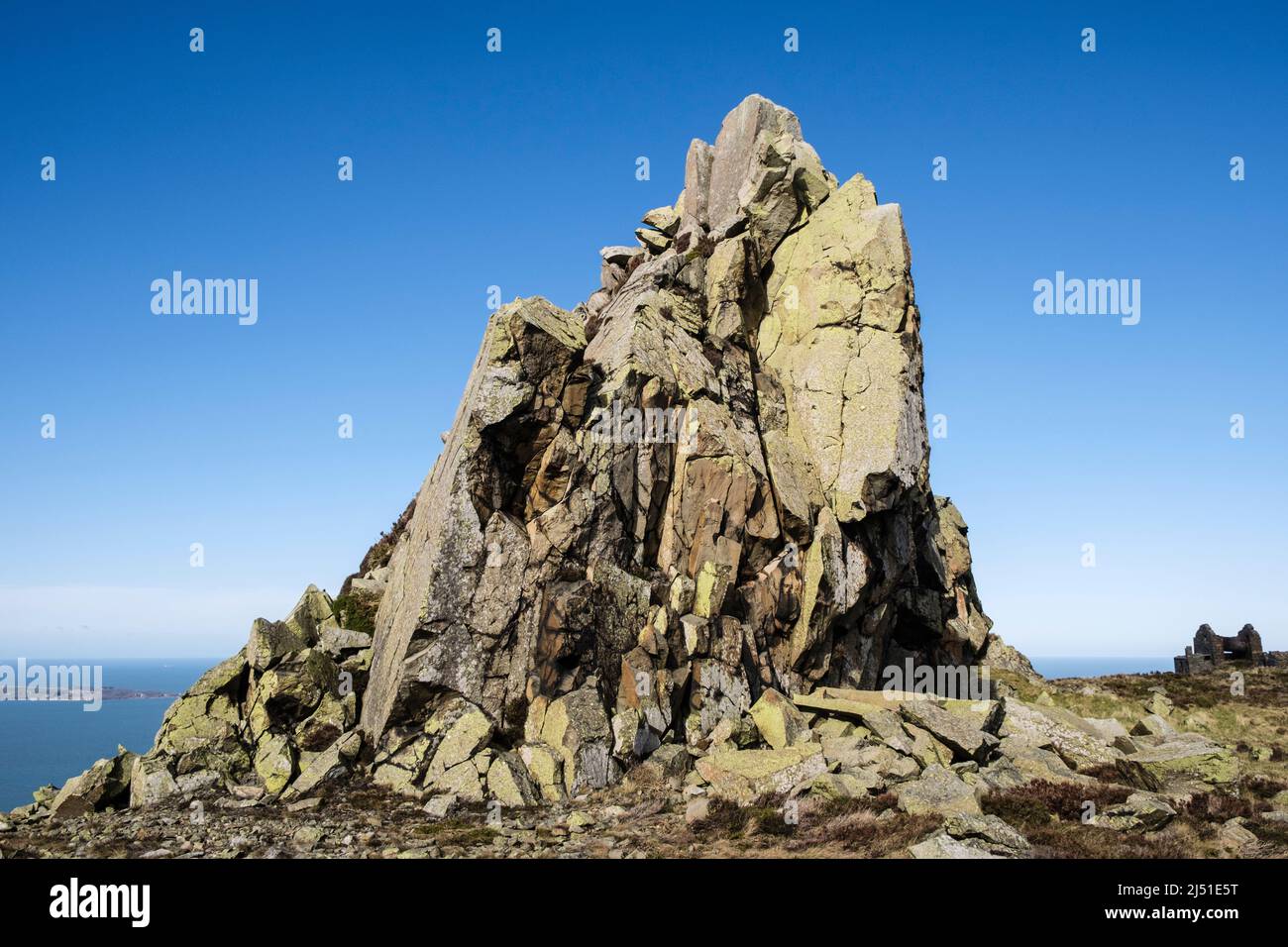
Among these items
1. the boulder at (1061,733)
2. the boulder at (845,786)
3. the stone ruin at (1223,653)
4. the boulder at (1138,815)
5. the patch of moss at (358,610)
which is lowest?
the stone ruin at (1223,653)

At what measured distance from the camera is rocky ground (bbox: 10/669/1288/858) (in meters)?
19.5

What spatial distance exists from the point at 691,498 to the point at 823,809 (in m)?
14.5

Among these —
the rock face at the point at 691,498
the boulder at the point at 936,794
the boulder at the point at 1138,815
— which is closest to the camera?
the boulder at the point at 1138,815

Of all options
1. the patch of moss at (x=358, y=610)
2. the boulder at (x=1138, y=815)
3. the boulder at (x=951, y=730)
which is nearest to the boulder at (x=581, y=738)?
the patch of moss at (x=358, y=610)

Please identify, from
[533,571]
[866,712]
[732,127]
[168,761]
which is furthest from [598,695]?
[732,127]

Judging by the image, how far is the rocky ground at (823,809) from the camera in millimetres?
19516

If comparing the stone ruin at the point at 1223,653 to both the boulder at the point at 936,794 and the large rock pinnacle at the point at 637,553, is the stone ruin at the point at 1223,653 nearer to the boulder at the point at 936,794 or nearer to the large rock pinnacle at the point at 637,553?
the large rock pinnacle at the point at 637,553

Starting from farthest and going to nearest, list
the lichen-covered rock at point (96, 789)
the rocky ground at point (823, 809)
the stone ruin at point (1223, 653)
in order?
the stone ruin at point (1223, 653) → the lichen-covered rock at point (96, 789) → the rocky ground at point (823, 809)

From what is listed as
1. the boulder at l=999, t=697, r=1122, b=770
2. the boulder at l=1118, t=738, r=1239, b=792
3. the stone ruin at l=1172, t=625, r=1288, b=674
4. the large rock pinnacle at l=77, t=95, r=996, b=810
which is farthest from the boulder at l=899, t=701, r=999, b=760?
the stone ruin at l=1172, t=625, r=1288, b=674

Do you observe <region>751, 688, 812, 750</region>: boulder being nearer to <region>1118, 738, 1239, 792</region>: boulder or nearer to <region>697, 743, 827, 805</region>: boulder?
<region>697, 743, 827, 805</region>: boulder

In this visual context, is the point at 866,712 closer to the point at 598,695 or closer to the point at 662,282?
the point at 598,695

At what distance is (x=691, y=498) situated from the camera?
33.9m

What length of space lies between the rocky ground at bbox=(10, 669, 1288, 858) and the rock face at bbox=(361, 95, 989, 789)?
9.42 feet

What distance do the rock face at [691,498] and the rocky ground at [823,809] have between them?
9.42 ft
